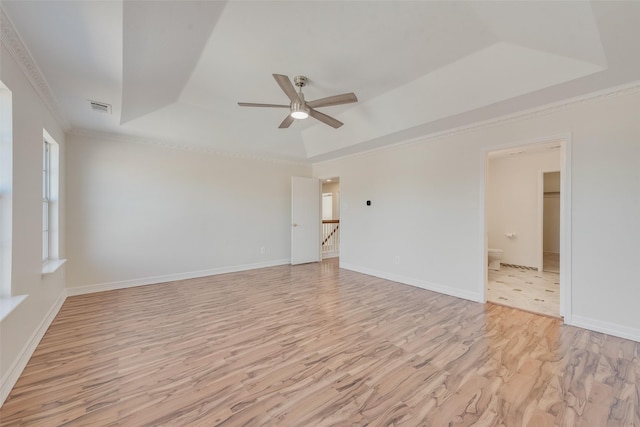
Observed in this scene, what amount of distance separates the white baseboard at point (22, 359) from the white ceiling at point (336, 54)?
237 centimetres

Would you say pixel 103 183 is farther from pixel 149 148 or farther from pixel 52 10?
pixel 52 10

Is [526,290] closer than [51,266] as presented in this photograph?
No

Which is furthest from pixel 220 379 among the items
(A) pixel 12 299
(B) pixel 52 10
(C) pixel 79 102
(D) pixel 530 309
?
(D) pixel 530 309

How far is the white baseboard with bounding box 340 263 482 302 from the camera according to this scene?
12.2 feet

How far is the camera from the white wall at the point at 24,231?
1908 millimetres

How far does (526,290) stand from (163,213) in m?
6.13

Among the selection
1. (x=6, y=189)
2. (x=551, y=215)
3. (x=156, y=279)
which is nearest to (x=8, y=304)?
(x=6, y=189)

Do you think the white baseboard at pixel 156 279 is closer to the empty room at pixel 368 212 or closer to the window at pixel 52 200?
the empty room at pixel 368 212

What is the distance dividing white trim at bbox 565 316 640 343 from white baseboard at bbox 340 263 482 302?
0.97m

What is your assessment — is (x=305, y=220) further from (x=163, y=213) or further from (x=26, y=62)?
(x=26, y=62)

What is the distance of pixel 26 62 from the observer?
2127mm

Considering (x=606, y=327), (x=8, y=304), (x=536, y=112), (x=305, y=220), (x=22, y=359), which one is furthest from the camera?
(x=305, y=220)

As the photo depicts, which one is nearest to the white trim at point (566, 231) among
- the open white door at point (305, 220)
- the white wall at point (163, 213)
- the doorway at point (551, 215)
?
the open white door at point (305, 220)

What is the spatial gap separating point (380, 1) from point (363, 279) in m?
4.02
